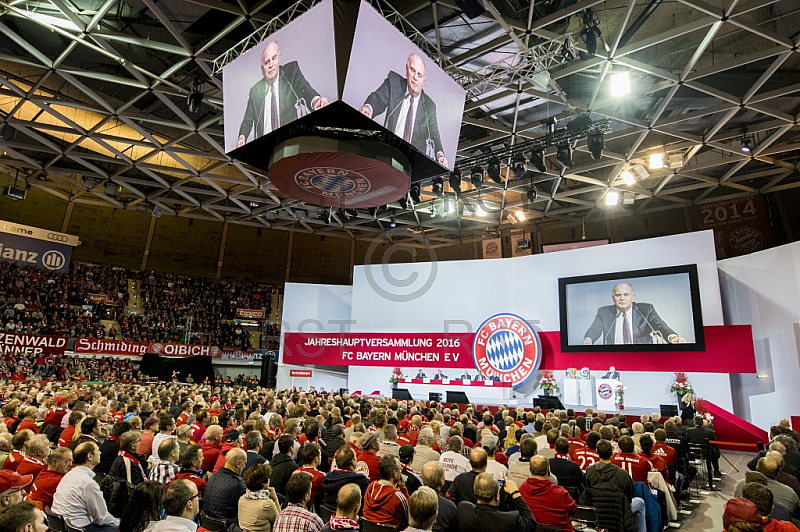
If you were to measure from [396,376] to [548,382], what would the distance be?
6612 mm

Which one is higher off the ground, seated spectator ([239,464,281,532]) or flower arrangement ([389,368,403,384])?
flower arrangement ([389,368,403,384])

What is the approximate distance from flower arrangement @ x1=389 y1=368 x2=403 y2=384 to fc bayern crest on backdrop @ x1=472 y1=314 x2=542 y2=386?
3506 millimetres

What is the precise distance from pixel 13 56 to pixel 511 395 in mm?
19944

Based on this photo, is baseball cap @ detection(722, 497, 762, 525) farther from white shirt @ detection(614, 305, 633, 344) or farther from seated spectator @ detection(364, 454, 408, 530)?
white shirt @ detection(614, 305, 633, 344)

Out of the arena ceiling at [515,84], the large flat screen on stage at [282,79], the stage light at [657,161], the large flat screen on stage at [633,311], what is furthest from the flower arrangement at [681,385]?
the large flat screen on stage at [282,79]

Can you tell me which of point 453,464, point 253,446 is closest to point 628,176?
point 453,464

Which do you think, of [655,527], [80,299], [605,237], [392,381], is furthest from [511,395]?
[80,299]

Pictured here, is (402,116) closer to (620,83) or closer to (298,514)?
(620,83)

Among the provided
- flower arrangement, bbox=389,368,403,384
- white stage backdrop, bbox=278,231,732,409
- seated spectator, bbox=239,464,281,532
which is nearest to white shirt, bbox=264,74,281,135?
seated spectator, bbox=239,464,281,532

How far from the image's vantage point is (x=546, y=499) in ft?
14.3

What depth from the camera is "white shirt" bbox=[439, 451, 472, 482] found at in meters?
5.79

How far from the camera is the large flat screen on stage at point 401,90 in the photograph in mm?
9109

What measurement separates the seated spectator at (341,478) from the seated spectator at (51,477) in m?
2.28

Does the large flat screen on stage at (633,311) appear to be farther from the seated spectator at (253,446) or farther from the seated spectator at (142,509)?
the seated spectator at (142,509)
